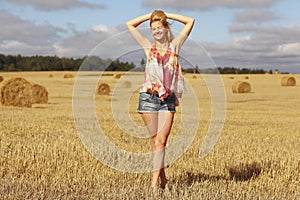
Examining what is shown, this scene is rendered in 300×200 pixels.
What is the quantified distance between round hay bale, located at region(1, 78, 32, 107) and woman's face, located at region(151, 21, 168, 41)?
16672mm

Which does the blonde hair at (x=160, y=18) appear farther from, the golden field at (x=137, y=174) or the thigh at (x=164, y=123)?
the golden field at (x=137, y=174)

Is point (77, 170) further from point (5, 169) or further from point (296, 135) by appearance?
point (296, 135)

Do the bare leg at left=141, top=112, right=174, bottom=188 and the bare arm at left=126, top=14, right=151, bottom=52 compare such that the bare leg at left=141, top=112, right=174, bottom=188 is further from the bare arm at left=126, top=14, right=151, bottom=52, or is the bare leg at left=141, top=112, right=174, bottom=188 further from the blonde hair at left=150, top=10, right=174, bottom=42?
the blonde hair at left=150, top=10, right=174, bottom=42

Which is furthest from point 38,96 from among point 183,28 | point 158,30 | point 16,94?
point 158,30

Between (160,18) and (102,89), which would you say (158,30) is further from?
(102,89)

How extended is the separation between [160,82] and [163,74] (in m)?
0.11

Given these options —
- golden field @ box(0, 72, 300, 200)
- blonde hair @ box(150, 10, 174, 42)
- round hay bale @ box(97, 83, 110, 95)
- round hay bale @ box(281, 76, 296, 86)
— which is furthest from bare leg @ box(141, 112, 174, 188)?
round hay bale @ box(281, 76, 296, 86)

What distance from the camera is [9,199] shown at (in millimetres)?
5262

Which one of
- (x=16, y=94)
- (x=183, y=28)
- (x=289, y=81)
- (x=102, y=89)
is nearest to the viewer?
(x=183, y=28)

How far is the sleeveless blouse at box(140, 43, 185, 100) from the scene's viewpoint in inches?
229

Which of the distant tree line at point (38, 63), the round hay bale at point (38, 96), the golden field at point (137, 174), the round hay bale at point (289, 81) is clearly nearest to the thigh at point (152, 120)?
the golden field at point (137, 174)

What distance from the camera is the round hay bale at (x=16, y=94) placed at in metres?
21.8

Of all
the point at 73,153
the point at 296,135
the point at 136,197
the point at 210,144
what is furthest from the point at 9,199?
the point at 296,135

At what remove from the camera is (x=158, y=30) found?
5863mm
